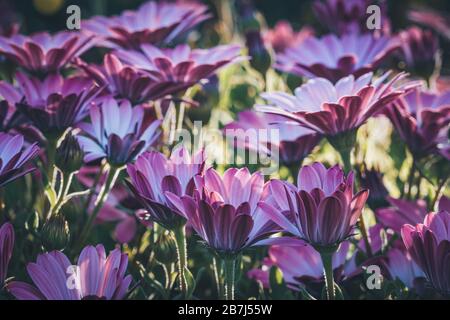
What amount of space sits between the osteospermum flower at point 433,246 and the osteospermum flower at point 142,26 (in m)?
0.49

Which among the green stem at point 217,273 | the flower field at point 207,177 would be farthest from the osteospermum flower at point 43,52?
the green stem at point 217,273

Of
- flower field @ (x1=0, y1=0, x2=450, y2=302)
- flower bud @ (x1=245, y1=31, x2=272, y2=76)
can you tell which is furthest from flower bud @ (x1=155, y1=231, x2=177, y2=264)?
flower bud @ (x1=245, y1=31, x2=272, y2=76)

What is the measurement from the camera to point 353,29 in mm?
1183

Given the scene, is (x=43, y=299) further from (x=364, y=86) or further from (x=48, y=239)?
(x=364, y=86)

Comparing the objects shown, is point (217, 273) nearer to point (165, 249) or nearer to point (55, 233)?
point (165, 249)

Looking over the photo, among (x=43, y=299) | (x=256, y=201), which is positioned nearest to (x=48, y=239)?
(x=43, y=299)

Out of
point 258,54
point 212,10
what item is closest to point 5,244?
point 258,54

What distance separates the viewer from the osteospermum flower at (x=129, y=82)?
2.87 feet

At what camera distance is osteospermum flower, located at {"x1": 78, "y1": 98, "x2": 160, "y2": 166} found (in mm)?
818

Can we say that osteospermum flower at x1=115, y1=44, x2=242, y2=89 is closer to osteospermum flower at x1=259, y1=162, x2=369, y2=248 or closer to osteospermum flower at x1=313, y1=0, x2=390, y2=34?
osteospermum flower at x1=259, y1=162, x2=369, y2=248

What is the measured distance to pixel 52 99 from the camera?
83 centimetres

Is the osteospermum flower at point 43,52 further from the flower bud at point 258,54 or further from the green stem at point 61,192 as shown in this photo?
the flower bud at point 258,54

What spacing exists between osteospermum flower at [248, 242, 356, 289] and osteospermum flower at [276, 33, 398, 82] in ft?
0.78

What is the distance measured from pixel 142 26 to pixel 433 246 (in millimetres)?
633
